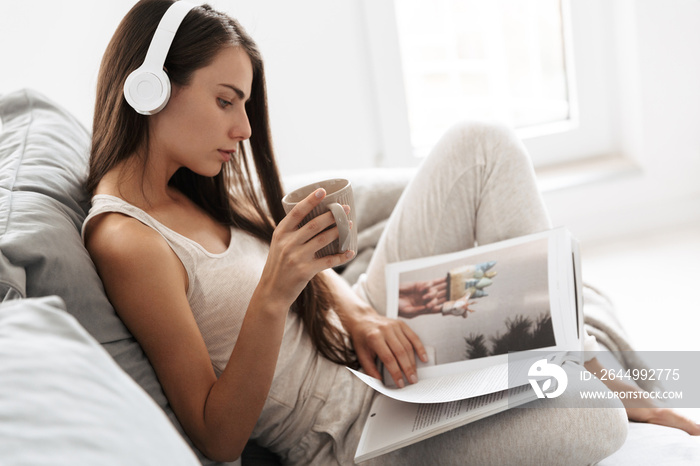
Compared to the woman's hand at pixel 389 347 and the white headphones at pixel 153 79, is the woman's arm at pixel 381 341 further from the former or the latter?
the white headphones at pixel 153 79

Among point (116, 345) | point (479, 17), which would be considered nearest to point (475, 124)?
point (116, 345)

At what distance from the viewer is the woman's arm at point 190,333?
90cm

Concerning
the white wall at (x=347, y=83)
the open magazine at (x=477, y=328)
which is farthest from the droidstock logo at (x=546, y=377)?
the white wall at (x=347, y=83)

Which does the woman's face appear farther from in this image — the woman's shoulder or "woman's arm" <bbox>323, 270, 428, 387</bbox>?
"woman's arm" <bbox>323, 270, 428, 387</bbox>

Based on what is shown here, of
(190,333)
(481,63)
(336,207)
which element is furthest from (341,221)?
(481,63)

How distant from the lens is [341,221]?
847 millimetres

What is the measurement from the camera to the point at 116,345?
34.8 inches

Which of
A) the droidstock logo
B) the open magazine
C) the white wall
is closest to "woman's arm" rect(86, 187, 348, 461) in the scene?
the open magazine

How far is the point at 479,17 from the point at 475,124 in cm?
123

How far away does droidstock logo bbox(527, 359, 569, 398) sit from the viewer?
96 centimetres

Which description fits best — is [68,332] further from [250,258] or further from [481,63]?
[481,63]

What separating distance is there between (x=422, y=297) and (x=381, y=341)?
0.13m

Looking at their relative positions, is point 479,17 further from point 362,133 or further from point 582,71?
point 362,133

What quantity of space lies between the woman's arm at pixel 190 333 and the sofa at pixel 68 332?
24 mm
